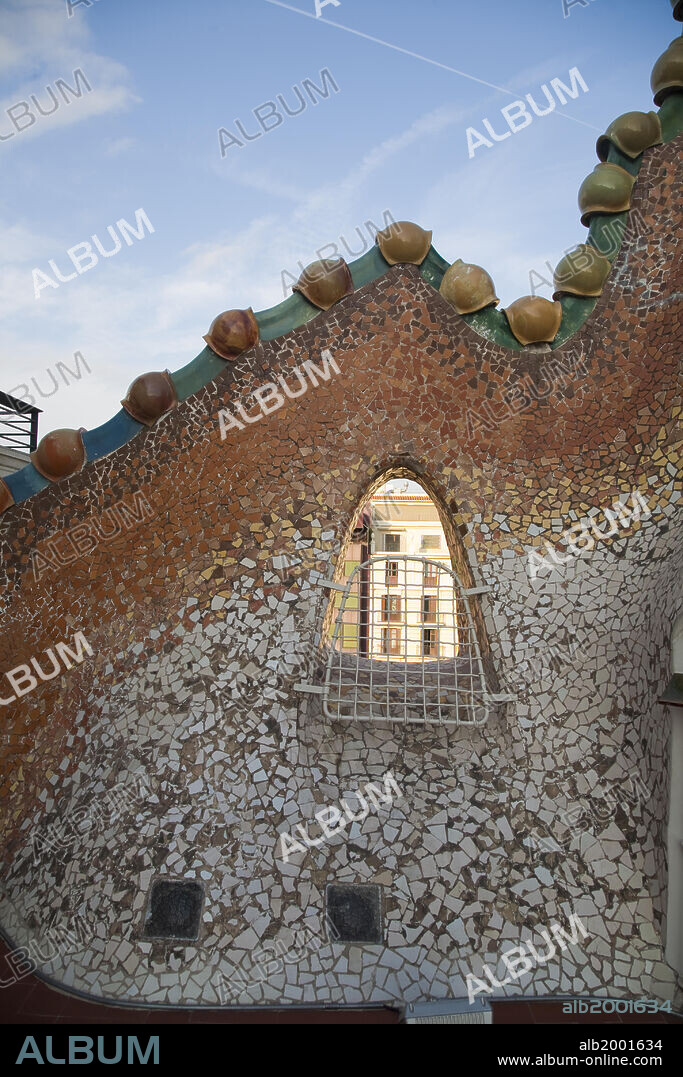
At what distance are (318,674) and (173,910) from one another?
1571mm

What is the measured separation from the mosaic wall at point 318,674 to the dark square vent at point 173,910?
0.16ft

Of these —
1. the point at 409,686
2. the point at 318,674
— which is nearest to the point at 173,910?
the point at 318,674

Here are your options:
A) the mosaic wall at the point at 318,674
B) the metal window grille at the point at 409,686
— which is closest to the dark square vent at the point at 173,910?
the mosaic wall at the point at 318,674

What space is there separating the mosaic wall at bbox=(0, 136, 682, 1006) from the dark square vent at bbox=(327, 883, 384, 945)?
0.05 meters

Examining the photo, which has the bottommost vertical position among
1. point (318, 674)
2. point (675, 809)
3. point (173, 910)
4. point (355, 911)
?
point (675, 809)

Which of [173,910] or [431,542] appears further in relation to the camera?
[431,542]

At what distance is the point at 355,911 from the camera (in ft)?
13.0

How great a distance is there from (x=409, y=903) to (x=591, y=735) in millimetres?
1433

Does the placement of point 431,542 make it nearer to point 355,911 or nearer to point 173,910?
point 355,911

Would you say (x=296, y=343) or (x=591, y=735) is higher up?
(x=296, y=343)

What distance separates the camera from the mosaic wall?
3939 mm
